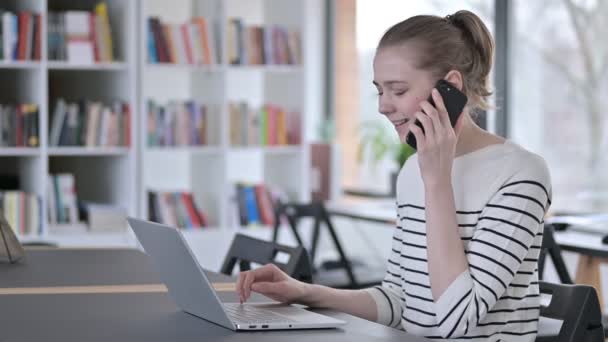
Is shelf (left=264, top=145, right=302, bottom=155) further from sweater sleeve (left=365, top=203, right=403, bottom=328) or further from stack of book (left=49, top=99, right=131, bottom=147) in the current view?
sweater sleeve (left=365, top=203, right=403, bottom=328)

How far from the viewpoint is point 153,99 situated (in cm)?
545

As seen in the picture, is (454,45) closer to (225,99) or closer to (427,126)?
(427,126)

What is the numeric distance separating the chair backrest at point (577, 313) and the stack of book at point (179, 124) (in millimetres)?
3359

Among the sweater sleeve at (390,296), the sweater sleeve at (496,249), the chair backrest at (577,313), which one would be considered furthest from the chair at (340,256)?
the sweater sleeve at (496,249)

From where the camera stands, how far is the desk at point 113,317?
1.55 meters

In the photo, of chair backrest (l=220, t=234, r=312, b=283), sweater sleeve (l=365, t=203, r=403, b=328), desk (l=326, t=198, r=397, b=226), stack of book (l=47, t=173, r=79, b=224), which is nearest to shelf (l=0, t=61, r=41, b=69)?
stack of book (l=47, t=173, r=79, b=224)

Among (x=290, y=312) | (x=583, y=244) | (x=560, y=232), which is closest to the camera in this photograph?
(x=290, y=312)

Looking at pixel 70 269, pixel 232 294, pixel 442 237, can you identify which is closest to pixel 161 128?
pixel 70 269

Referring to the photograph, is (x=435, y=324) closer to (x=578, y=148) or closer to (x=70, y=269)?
(x=70, y=269)

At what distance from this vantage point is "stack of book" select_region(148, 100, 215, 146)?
16.6ft

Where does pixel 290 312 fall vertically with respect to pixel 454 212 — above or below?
below

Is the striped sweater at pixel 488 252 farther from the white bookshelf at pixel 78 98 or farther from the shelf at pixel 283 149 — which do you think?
the shelf at pixel 283 149

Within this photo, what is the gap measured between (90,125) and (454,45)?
3.38 meters

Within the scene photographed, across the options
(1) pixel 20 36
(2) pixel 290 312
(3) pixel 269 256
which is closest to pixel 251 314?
(2) pixel 290 312
